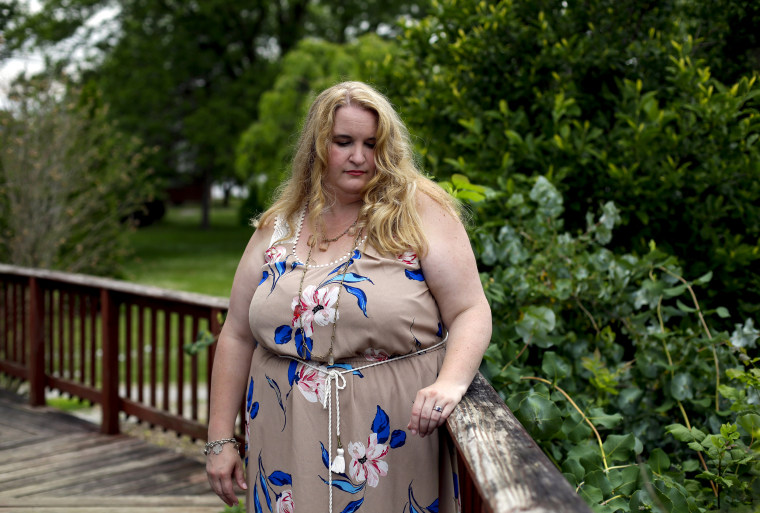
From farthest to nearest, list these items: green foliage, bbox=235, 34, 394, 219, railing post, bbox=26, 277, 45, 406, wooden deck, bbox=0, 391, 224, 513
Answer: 1. green foliage, bbox=235, 34, 394, 219
2. railing post, bbox=26, 277, 45, 406
3. wooden deck, bbox=0, 391, 224, 513

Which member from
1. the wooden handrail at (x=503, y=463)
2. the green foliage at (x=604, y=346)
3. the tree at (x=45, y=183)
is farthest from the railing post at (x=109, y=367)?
the tree at (x=45, y=183)

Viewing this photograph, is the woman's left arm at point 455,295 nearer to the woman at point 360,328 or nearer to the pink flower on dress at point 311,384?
the woman at point 360,328

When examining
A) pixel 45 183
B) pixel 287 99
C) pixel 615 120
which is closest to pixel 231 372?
pixel 615 120

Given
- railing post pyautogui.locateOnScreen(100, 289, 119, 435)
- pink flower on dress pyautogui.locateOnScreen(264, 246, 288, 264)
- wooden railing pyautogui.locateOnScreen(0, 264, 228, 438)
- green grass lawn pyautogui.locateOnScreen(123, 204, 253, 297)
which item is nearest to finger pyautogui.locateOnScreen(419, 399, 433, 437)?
pink flower on dress pyautogui.locateOnScreen(264, 246, 288, 264)

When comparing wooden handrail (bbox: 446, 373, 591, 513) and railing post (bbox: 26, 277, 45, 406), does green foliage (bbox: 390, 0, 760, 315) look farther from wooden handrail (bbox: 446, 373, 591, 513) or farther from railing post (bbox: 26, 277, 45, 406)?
railing post (bbox: 26, 277, 45, 406)

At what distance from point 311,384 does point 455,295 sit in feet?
1.37

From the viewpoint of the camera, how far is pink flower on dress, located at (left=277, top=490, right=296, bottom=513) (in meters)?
1.95

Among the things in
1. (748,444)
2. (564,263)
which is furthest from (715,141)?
(748,444)

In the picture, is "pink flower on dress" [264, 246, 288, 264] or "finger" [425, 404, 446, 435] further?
"pink flower on dress" [264, 246, 288, 264]

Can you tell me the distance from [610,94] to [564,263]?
0.92 metres

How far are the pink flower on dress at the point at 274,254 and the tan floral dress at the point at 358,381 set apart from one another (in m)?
0.10

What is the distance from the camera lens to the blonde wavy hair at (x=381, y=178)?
1.92m

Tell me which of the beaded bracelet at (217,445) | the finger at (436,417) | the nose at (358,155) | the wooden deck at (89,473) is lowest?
the wooden deck at (89,473)

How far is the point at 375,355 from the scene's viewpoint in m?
1.90
